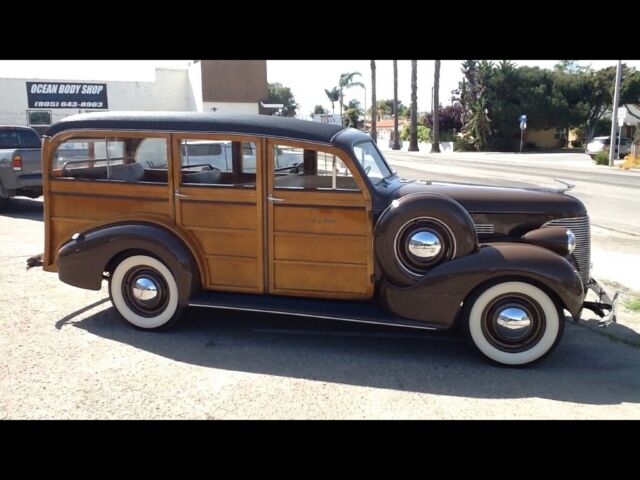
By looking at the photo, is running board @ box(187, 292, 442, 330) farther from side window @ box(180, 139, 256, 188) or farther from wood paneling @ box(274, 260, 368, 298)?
side window @ box(180, 139, 256, 188)

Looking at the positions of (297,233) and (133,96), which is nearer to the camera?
(297,233)

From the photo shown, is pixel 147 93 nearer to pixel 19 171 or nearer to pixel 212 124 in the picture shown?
pixel 19 171

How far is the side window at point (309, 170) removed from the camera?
4590 mm

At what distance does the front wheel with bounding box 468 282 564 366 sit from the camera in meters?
4.17

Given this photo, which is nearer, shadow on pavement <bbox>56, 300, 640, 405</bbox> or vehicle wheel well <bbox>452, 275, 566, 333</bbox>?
shadow on pavement <bbox>56, 300, 640, 405</bbox>

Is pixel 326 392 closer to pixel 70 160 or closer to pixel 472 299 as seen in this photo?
pixel 472 299

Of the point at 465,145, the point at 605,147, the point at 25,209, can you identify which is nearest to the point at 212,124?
the point at 25,209

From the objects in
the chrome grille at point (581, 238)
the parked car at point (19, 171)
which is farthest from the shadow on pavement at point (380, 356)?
the parked car at point (19, 171)

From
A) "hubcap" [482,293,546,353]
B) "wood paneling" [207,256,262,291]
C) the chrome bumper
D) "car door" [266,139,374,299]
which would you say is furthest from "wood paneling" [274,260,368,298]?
the chrome bumper

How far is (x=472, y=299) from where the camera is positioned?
4.27 meters

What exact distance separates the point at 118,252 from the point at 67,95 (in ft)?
94.1

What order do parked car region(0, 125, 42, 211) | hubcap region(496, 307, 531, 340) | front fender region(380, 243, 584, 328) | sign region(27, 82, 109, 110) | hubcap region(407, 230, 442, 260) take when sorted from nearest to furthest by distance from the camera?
front fender region(380, 243, 584, 328), hubcap region(496, 307, 531, 340), hubcap region(407, 230, 442, 260), parked car region(0, 125, 42, 211), sign region(27, 82, 109, 110)

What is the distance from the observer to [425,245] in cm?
433

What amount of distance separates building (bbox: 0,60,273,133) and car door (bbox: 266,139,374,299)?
24.2 metres
